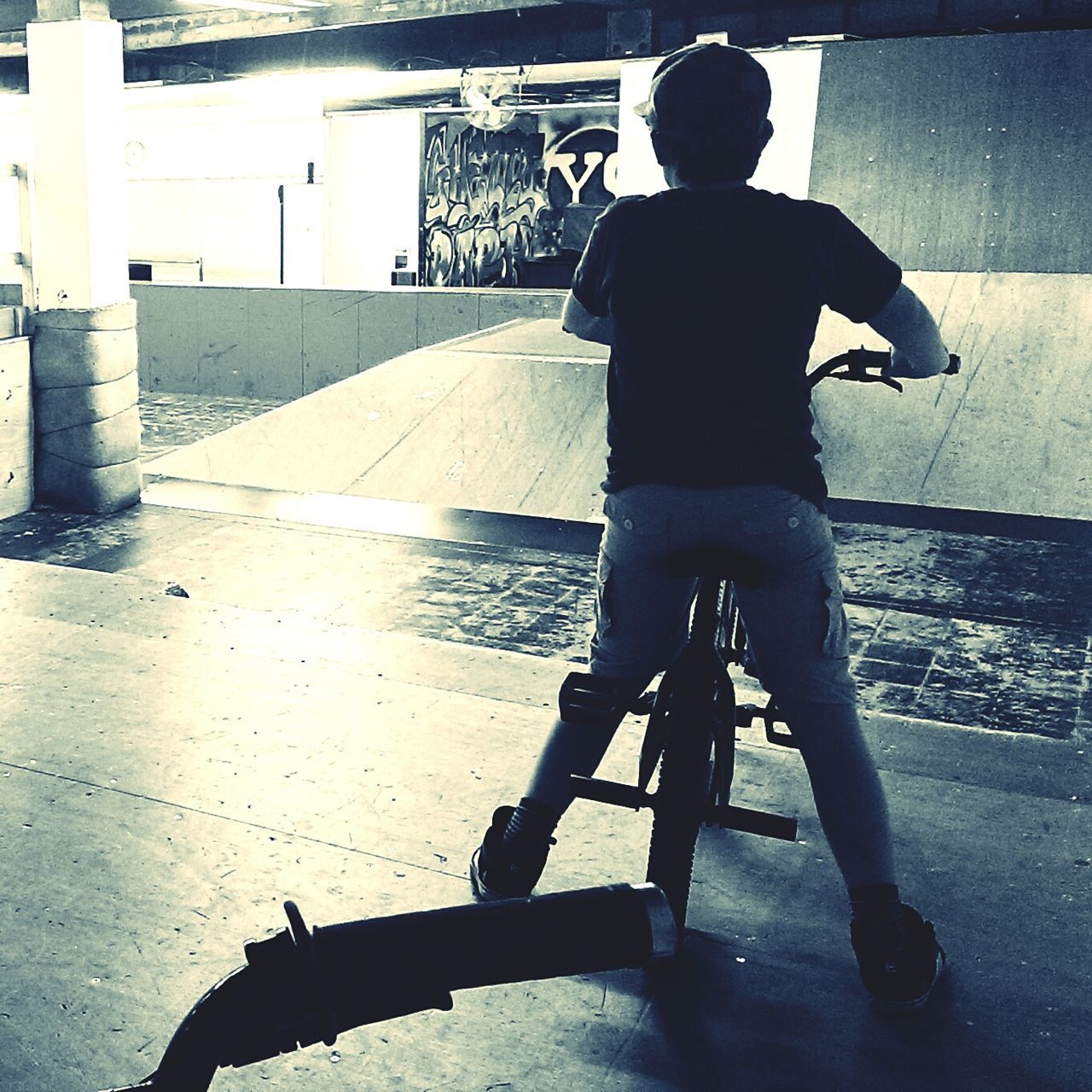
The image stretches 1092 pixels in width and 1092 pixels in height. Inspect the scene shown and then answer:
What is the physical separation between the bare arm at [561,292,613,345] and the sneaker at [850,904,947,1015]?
1125 mm

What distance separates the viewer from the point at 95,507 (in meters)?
7.14

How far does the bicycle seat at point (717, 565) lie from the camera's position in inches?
79.7

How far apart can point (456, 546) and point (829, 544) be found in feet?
14.8

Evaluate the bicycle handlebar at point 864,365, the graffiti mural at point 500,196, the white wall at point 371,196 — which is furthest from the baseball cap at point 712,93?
the white wall at point 371,196

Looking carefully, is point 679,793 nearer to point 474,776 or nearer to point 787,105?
point 474,776

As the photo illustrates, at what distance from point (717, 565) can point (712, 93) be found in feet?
2.52

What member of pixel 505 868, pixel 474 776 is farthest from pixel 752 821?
pixel 474 776

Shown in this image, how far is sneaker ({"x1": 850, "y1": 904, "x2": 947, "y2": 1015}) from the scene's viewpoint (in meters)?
2.10

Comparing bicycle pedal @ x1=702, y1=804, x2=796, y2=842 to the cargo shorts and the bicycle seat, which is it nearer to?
the cargo shorts

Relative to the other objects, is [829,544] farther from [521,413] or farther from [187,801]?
[521,413]

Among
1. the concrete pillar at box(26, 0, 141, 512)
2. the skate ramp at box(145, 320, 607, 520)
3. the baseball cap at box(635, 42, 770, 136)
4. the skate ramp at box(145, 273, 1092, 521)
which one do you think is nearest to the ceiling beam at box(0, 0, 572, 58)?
the skate ramp at box(145, 320, 607, 520)

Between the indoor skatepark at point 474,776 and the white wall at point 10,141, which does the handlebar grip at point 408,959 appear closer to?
the indoor skatepark at point 474,776

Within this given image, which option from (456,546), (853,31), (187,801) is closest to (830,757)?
(187,801)

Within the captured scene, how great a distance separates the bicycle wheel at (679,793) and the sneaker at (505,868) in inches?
10.2
